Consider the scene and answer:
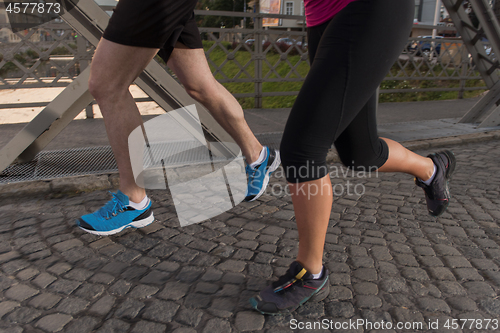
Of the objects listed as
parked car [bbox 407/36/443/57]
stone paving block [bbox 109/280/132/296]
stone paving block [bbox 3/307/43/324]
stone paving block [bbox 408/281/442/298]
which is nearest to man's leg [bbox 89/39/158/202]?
stone paving block [bbox 109/280/132/296]

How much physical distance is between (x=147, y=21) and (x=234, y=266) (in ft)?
4.28

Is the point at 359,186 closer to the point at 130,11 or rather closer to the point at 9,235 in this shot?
the point at 130,11

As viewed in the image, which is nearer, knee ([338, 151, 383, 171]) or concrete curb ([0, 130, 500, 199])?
knee ([338, 151, 383, 171])

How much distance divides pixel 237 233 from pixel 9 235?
1426mm

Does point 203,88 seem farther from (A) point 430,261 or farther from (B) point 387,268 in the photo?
(A) point 430,261

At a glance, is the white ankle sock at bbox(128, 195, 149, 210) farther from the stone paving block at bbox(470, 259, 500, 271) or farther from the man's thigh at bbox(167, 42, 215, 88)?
the stone paving block at bbox(470, 259, 500, 271)

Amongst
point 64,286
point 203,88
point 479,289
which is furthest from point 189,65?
point 479,289

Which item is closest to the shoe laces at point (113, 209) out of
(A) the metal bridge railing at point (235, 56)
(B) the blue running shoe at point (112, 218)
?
(B) the blue running shoe at point (112, 218)

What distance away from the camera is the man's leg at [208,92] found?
8.27 ft

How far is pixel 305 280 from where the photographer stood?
5.89 ft

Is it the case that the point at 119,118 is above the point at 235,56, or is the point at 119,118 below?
above

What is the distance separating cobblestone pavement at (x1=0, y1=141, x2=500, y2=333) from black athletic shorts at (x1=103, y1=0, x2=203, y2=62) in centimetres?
116

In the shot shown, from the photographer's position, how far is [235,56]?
777 centimetres

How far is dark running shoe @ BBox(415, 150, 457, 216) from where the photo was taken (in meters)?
2.46
